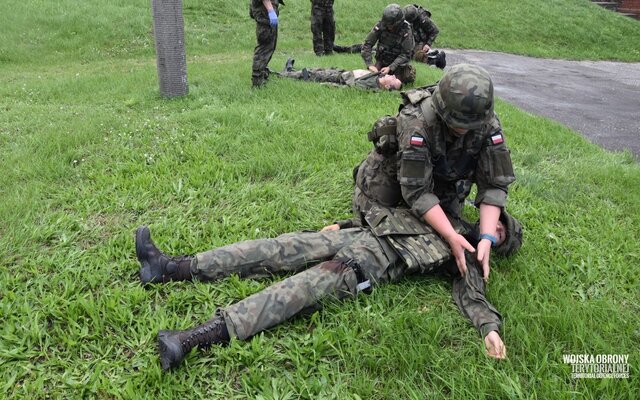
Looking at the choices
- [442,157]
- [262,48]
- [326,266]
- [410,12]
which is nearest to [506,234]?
[442,157]

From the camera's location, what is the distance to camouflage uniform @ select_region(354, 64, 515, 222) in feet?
8.78

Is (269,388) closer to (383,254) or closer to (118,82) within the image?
(383,254)

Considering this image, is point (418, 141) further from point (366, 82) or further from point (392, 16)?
point (392, 16)

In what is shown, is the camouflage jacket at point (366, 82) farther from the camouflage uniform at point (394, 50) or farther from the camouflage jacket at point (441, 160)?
the camouflage jacket at point (441, 160)

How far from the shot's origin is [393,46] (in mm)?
7262

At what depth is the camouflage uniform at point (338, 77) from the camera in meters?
6.66

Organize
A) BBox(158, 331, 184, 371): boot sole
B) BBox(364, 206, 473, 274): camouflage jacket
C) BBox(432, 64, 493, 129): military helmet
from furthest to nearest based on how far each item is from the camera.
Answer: BBox(364, 206, 473, 274): camouflage jacket < BBox(432, 64, 493, 129): military helmet < BBox(158, 331, 184, 371): boot sole

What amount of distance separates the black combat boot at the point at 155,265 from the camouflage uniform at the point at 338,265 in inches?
2.5

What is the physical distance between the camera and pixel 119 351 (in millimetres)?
2229

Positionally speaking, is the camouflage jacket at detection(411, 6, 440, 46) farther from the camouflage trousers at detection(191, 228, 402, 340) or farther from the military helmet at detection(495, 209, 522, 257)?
the camouflage trousers at detection(191, 228, 402, 340)

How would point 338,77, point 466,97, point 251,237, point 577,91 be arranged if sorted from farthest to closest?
point 577,91
point 338,77
point 251,237
point 466,97

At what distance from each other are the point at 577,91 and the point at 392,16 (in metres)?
3.88

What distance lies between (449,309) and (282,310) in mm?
904

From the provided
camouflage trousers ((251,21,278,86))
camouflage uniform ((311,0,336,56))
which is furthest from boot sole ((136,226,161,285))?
camouflage uniform ((311,0,336,56))
